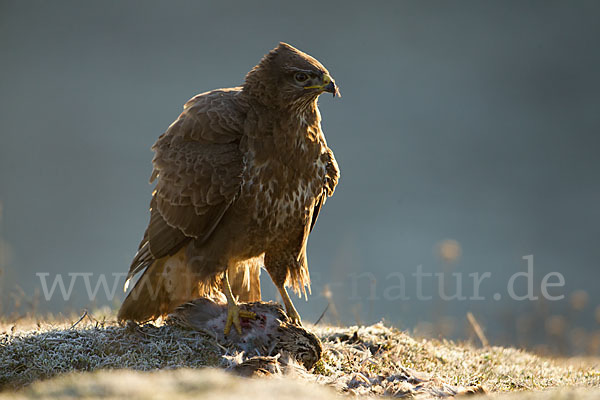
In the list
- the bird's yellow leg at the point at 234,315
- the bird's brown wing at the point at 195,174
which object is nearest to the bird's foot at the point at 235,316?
the bird's yellow leg at the point at 234,315

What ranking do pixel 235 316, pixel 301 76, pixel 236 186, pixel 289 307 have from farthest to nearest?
pixel 289 307 → pixel 301 76 → pixel 236 186 → pixel 235 316

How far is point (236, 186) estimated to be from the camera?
192 inches

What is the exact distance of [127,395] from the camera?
2.22m

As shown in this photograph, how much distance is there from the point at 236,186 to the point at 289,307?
4.12 ft

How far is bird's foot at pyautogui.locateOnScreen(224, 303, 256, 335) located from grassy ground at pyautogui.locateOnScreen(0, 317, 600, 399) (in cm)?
18

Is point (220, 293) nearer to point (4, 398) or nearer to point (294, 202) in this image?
point (294, 202)

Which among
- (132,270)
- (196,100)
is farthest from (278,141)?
(132,270)

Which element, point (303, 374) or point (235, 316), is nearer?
point (303, 374)

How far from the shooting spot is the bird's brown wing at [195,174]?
4934mm

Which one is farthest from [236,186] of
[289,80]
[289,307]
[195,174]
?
[289,307]

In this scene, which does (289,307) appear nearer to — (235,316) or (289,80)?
(235,316)

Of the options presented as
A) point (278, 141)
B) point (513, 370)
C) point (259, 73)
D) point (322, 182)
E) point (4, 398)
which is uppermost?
point (259, 73)

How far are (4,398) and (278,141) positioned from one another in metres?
3.08

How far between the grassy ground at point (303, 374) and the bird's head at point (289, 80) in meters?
2.01
